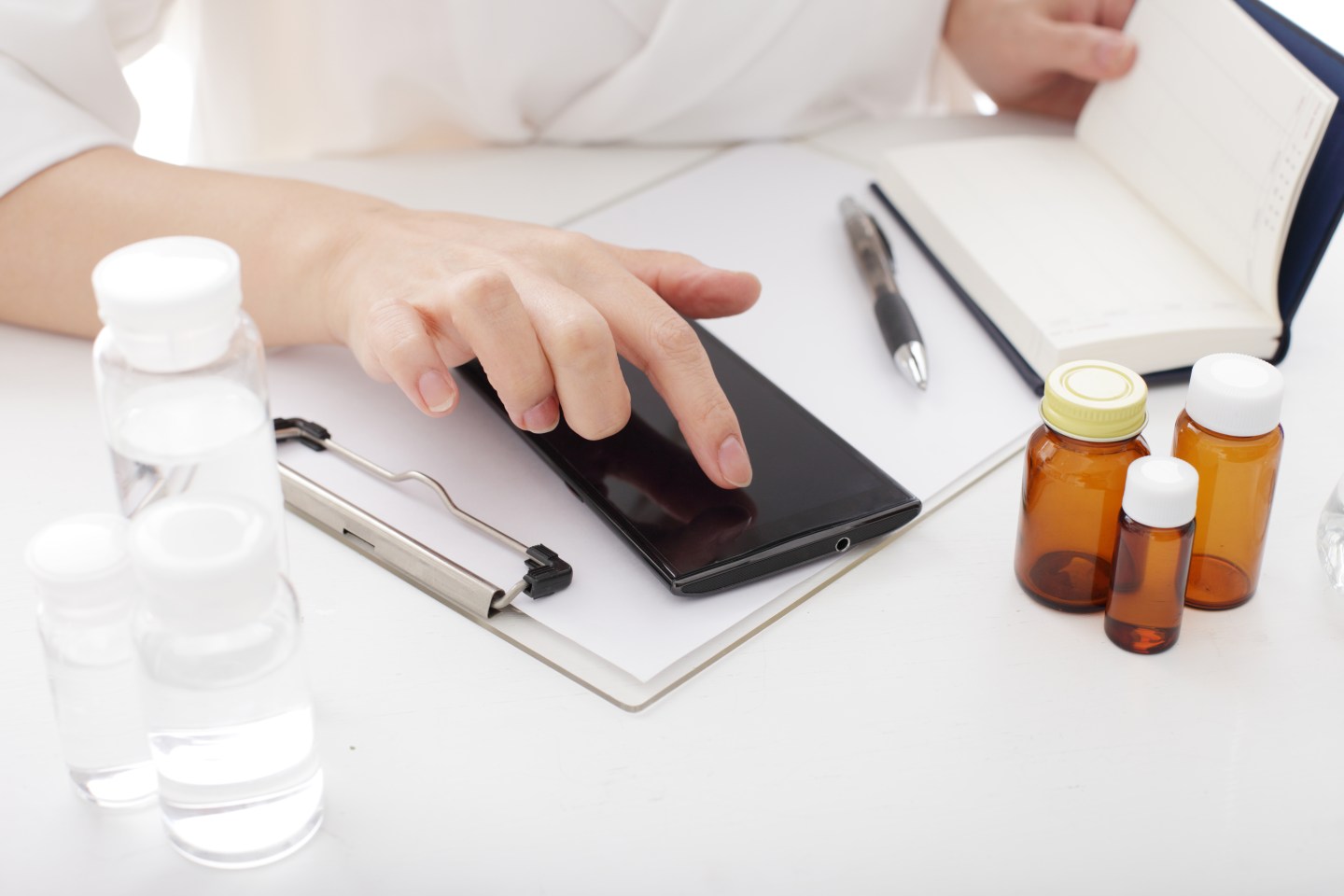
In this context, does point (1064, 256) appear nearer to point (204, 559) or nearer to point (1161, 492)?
point (1161, 492)

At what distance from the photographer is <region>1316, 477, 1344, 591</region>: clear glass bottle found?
65cm

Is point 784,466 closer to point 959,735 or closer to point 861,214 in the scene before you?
point 959,735

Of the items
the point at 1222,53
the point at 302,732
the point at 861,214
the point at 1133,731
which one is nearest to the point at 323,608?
the point at 302,732

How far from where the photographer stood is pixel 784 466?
696mm

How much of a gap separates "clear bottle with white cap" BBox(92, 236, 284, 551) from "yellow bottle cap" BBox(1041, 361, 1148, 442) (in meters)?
0.36

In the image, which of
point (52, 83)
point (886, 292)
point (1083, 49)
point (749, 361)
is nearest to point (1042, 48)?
point (1083, 49)

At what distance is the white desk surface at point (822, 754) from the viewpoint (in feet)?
1.68

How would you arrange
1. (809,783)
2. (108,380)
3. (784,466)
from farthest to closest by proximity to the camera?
1. (784,466)
2. (809,783)
3. (108,380)

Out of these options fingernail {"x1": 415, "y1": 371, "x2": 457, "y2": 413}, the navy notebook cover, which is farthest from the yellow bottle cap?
fingernail {"x1": 415, "y1": 371, "x2": 457, "y2": 413}

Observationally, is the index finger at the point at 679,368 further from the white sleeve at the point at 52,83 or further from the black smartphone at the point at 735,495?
the white sleeve at the point at 52,83

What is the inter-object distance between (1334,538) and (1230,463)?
0.10 metres

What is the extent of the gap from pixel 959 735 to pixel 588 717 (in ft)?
0.56

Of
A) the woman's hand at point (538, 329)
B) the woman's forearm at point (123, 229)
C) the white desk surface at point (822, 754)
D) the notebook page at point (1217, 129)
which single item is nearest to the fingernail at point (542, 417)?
the woman's hand at point (538, 329)

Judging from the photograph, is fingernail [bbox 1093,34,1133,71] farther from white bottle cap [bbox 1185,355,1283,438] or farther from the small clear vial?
the small clear vial
